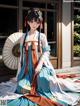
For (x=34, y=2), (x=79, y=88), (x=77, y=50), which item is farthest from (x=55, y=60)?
(x=79, y=88)

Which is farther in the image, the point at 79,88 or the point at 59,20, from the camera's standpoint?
the point at 59,20

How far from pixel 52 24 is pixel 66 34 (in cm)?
67

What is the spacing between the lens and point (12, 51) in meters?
7.91

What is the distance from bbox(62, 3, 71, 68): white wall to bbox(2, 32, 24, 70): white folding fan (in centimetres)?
371

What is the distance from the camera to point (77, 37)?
484 inches

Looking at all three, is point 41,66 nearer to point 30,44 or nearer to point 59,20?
point 30,44

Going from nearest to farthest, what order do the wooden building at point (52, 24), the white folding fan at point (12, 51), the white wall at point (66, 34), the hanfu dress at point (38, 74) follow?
1. the hanfu dress at point (38, 74)
2. the white folding fan at point (12, 51)
3. the wooden building at point (52, 24)
4. the white wall at point (66, 34)

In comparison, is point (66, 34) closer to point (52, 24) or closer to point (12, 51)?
point (52, 24)

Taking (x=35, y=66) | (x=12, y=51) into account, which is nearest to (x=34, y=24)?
(x=35, y=66)

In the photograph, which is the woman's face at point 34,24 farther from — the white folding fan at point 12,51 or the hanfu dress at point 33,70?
the white folding fan at point 12,51

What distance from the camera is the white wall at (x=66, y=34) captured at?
11586 millimetres

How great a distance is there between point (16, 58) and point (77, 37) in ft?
16.2

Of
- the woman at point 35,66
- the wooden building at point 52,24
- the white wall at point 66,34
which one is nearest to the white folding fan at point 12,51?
the woman at point 35,66

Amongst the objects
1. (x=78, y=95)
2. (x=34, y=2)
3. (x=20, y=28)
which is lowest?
(x=78, y=95)
